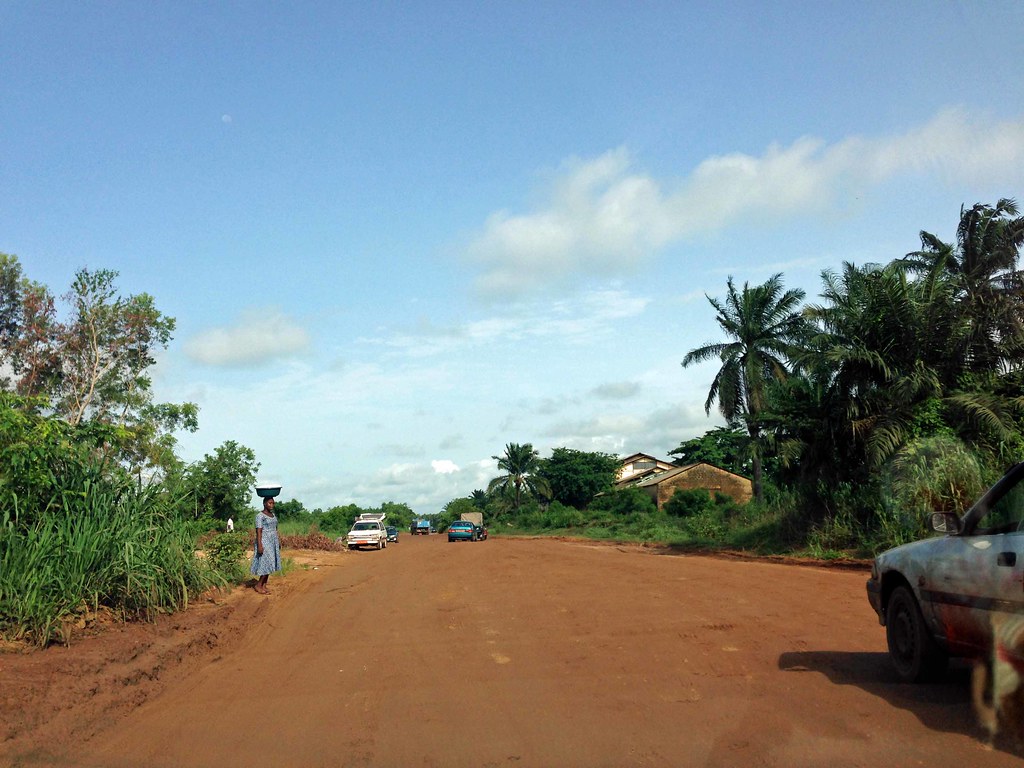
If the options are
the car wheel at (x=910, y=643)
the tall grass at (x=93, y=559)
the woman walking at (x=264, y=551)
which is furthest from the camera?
the woman walking at (x=264, y=551)

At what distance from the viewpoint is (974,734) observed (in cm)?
507

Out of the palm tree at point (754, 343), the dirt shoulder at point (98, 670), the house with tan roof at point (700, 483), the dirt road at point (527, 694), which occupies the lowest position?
the dirt road at point (527, 694)

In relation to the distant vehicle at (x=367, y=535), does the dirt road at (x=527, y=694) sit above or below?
below

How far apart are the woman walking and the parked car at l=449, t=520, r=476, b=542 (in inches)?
1501

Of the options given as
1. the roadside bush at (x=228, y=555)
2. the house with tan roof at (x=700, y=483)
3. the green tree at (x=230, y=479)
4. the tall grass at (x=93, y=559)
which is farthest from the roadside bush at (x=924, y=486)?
the house with tan roof at (x=700, y=483)

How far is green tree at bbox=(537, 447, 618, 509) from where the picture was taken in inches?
3059

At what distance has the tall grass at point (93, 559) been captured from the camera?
332 inches

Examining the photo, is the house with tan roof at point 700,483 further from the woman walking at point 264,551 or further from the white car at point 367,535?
the woman walking at point 264,551

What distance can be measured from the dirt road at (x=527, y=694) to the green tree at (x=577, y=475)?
66.6 meters

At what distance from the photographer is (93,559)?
966 cm

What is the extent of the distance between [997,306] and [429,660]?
24511 mm

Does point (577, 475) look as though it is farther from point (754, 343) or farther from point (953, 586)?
point (953, 586)

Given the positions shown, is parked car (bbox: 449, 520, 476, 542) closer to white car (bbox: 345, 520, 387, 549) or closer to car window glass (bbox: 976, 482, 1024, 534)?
white car (bbox: 345, 520, 387, 549)

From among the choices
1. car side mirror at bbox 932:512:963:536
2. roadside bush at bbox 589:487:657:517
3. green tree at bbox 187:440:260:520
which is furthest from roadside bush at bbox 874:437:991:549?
roadside bush at bbox 589:487:657:517
